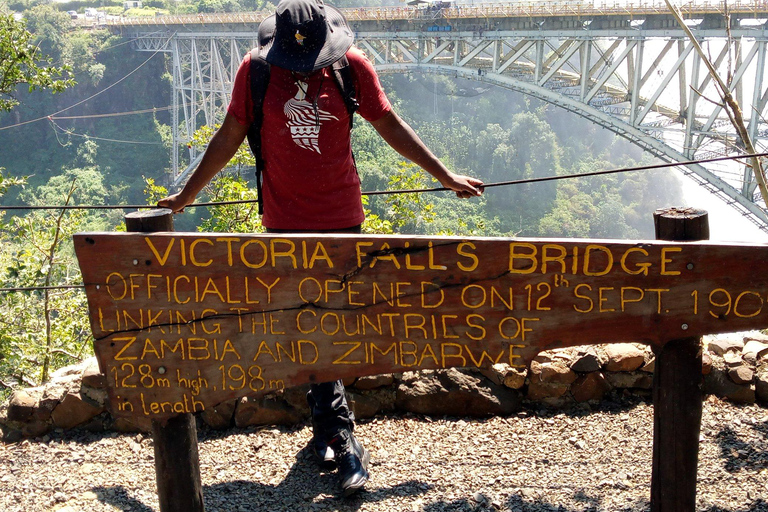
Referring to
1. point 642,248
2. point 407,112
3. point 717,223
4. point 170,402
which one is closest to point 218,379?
point 170,402

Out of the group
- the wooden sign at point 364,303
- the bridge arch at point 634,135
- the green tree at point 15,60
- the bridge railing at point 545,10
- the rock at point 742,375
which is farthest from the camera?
the bridge arch at point 634,135

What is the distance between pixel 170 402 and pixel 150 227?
532mm

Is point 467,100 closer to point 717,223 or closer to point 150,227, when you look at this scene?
point 717,223

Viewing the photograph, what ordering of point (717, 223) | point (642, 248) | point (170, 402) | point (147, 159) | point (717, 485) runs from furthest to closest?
point (147, 159) < point (717, 223) < point (717, 485) < point (170, 402) < point (642, 248)

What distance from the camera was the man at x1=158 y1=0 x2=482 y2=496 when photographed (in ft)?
7.37

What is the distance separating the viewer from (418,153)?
2.37 metres

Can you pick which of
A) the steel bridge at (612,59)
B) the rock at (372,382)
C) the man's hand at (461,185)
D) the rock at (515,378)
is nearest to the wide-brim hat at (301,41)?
the man's hand at (461,185)

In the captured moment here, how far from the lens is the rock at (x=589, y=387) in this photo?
319 centimetres

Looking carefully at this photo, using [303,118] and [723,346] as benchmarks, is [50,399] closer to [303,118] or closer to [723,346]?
[303,118]

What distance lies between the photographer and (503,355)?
2.02 meters

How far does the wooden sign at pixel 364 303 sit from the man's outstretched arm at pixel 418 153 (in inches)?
18.7

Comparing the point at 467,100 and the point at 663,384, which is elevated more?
the point at 467,100

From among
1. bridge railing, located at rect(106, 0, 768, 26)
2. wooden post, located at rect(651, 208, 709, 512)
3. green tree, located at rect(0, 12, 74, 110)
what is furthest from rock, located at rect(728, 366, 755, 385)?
bridge railing, located at rect(106, 0, 768, 26)

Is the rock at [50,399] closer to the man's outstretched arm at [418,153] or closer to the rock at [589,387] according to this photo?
the man's outstretched arm at [418,153]
